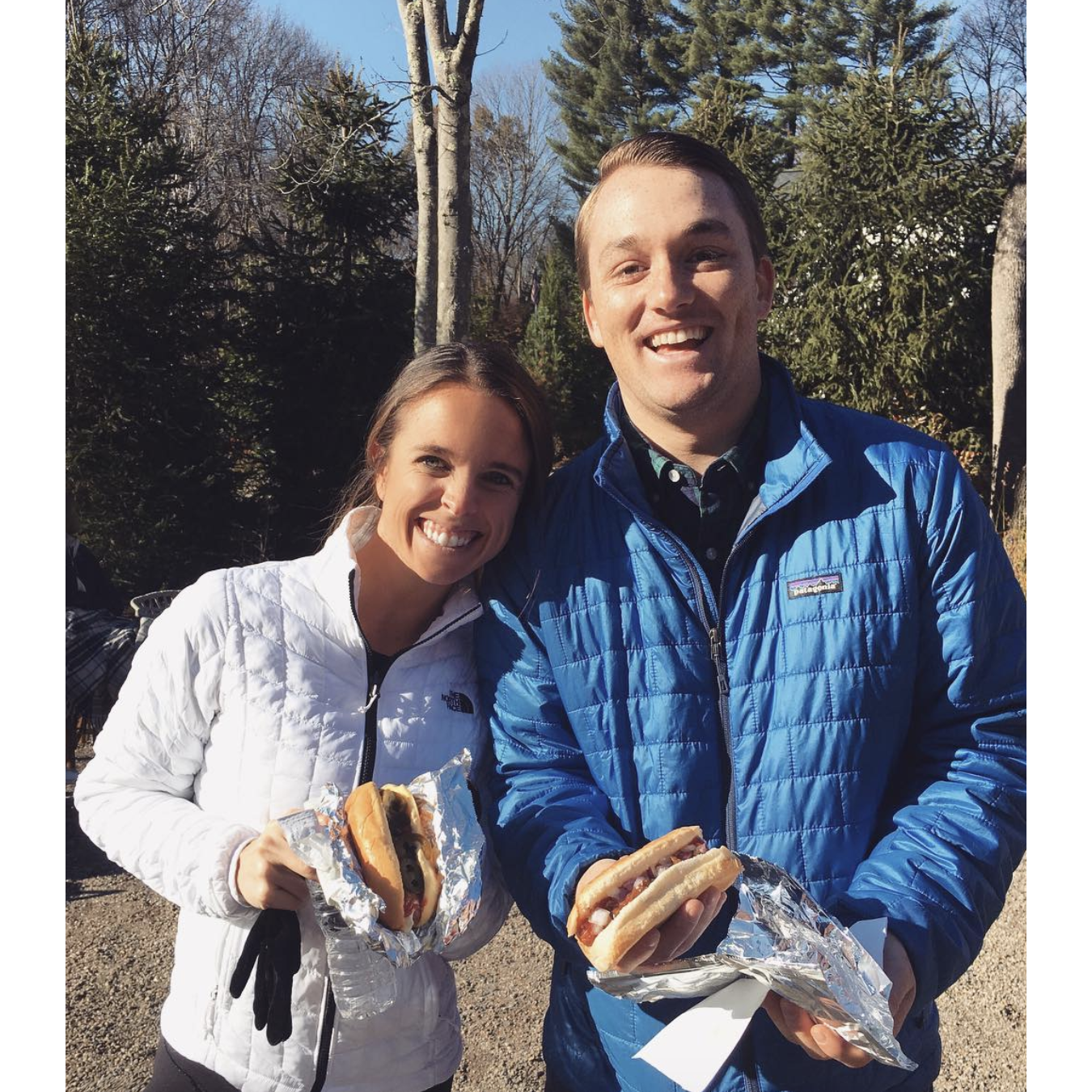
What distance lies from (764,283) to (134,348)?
8.00 meters

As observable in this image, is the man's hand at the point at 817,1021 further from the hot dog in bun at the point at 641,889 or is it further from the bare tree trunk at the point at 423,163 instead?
the bare tree trunk at the point at 423,163

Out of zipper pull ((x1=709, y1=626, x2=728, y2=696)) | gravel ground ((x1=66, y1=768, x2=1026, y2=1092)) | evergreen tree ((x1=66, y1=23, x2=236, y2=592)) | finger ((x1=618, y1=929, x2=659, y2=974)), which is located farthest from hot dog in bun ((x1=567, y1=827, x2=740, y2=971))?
evergreen tree ((x1=66, y1=23, x2=236, y2=592))

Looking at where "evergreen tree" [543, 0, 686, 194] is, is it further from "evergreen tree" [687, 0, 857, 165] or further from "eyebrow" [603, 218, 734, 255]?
"eyebrow" [603, 218, 734, 255]

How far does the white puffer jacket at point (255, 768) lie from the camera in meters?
1.76

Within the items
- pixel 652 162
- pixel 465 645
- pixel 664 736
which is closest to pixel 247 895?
pixel 465 645

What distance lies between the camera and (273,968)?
167cm

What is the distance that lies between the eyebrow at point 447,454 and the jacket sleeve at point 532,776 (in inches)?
5.9

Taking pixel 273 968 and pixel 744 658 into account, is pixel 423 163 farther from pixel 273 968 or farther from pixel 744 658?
pixel 273 968

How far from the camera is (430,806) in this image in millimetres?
1629

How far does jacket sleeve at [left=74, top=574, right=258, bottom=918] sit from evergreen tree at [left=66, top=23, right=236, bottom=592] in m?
7.11

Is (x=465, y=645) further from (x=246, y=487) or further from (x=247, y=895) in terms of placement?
(x=246, y=487)

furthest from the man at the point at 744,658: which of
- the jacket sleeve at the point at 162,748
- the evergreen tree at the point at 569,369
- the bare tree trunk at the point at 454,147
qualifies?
the evergreen tree at the point at 569,369

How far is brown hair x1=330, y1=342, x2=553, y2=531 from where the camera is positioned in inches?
76.1

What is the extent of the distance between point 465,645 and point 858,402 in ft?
27.7
